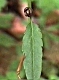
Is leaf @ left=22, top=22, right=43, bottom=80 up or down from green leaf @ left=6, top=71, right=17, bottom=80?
up

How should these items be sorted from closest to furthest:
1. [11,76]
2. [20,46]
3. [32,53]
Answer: [32,53] < [11,76] < [20,46]

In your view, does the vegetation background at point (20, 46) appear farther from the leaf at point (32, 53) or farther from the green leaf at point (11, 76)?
the leaf at point (32, 53)

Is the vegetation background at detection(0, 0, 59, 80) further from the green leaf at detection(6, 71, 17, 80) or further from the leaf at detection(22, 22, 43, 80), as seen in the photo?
the leaf at detection(22, 22, 43, 80)

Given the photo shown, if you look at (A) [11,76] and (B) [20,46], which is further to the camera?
(B) [20,46]

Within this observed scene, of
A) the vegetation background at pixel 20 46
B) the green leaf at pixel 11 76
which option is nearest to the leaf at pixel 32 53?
the vegetation background at pixel 20 46

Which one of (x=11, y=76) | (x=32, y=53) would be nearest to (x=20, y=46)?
(x=11, y=76)

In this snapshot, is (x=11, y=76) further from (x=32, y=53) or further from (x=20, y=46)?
(x=32, y=53)

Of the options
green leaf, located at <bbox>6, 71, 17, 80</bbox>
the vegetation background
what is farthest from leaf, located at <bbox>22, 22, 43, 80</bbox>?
green leaf, located at <bbox>6, 71, 17, 80</bbox>

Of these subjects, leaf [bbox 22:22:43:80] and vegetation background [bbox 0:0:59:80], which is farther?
vegetation background [bbox 0:0:59:80]

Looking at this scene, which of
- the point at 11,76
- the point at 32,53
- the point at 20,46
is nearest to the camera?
the point at 32,53
